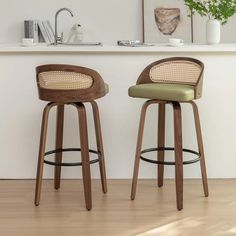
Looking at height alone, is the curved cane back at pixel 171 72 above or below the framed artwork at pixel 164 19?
below

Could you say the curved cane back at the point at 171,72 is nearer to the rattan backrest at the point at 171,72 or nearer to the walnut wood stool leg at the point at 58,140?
the rattan backrest at the point at 171,72

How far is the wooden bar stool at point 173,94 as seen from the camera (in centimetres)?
338

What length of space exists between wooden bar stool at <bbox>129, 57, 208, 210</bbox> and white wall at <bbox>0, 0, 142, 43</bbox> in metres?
2.61

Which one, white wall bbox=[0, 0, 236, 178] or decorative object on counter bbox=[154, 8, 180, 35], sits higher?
decorative object on counter bbox=[154, 8, 180, 35]

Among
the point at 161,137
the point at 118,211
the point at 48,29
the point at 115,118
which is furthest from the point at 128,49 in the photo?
the point at 48,29

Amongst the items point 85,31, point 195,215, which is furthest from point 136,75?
point 85,31

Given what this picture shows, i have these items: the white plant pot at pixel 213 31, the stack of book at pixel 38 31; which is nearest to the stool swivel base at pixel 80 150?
the white plant pot at pixel 213 31

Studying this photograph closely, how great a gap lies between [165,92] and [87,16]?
3147 mm

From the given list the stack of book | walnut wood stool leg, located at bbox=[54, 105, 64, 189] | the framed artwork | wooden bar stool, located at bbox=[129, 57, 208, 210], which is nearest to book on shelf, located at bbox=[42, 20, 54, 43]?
the stack of book

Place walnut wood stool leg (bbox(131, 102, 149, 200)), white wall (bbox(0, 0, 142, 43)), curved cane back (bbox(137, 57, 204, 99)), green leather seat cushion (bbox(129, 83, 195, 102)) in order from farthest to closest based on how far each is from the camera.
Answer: white wall (bbox(0, 0, 142, 43))
curved cane back (bbox(137, 57, 204, 99))
walnut wood stool leg (bbox(131, 102, 149, 200))
green leather seat cushion (bbox(129, 83, 195, 102))

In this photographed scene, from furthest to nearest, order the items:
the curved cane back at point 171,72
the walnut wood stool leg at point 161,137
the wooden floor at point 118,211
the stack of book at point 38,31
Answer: the stack of book at point 38,31 < the walnut wood stool leg at point 161,137 < the curved cane back at point 171,72 < the wooden floor at point 118,211

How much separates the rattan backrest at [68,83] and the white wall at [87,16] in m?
2.92

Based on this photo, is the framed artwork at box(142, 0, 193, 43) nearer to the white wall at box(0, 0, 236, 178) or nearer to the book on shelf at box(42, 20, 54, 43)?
the book on shelf at box(42, 20, 54, 43)

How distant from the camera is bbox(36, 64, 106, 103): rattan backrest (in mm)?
3338
